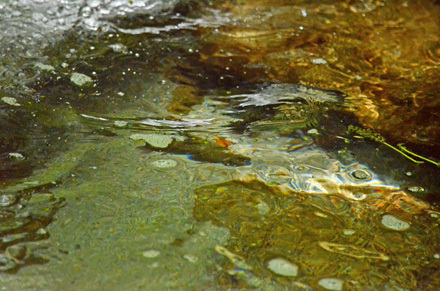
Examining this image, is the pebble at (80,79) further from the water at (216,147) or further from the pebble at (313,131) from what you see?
the pebble at (313,131)

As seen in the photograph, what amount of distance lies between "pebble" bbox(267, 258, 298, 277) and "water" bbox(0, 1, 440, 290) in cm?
1

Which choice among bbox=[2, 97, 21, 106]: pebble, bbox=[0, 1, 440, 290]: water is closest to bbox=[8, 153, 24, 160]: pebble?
bbox=[0, 1, 440, 290]: water

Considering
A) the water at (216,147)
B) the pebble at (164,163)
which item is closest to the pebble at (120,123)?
the water at (216,147)

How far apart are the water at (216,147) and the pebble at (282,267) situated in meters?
0.01

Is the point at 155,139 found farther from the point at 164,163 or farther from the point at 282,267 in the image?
the point at 282,267

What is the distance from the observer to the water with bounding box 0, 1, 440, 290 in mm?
1683

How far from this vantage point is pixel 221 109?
2.69m

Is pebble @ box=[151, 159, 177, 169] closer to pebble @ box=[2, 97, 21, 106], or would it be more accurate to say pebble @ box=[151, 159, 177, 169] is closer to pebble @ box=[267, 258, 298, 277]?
pebble @ box=[267, 258, 298, 277]

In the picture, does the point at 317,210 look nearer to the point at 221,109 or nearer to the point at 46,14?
the point at 221,109

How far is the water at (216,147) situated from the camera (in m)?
1.68

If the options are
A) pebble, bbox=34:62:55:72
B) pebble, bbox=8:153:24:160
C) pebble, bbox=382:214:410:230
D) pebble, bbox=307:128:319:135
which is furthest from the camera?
pebble, bbox=34:62:55:72

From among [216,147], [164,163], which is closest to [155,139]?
[164,163]

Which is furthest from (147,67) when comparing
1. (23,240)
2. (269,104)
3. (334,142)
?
(23,240)

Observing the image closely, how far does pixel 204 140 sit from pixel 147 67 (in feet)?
3.27
